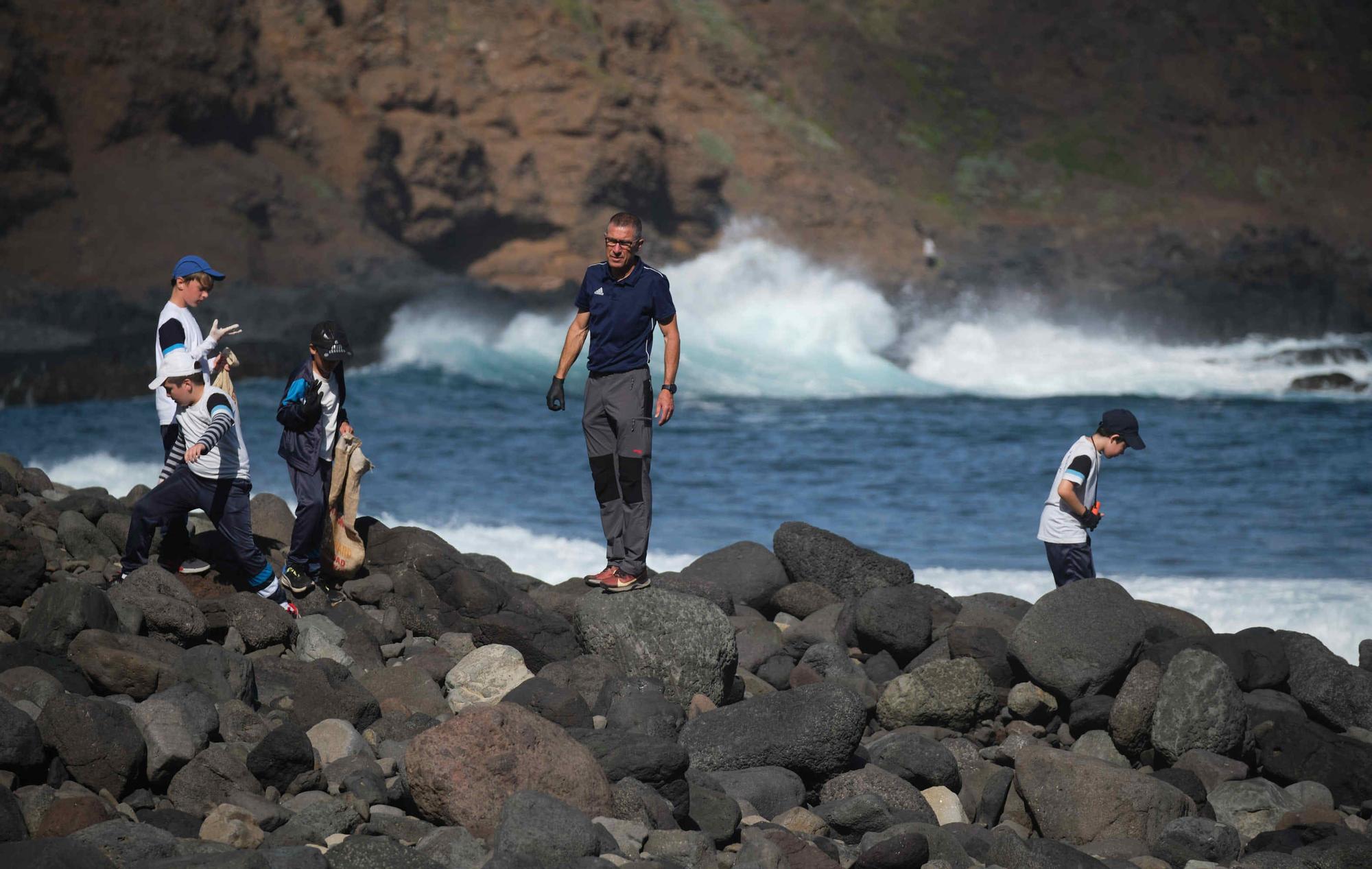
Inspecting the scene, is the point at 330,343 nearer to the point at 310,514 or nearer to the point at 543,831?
the point at 310,514

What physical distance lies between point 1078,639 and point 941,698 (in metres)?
0.79

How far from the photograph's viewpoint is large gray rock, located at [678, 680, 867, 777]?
17.4 ft

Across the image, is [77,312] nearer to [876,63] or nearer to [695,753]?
[695,753]

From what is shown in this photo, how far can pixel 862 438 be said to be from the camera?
2114 cm

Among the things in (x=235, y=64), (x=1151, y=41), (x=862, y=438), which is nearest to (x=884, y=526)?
(x=862, y=438)

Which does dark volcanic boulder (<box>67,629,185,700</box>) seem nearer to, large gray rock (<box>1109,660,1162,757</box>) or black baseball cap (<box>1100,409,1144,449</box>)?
large gray rock (<box>1109,660,1162,757</box>)

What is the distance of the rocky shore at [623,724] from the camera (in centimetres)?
436

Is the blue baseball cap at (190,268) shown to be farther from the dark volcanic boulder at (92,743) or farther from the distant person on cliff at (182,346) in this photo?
the dark volcanic boulder at (92,743)

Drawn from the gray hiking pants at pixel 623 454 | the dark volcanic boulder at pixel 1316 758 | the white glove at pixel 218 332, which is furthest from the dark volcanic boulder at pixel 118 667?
the dark volcanic boulder at pixel 1316 758

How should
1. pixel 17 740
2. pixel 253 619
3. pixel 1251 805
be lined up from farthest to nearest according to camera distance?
1. pixel 253 619
2. pixel 1251 805
3. pixel 17 740

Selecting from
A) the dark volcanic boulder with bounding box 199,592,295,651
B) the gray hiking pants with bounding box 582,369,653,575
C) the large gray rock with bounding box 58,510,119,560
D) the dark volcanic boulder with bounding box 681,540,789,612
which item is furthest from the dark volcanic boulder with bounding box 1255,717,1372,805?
the large gray rock with bounding box 58,510,119,560

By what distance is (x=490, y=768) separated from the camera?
447cm

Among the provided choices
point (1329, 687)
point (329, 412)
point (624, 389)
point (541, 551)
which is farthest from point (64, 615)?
point (1329, 687)

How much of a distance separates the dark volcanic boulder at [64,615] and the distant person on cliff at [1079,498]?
4810mm
